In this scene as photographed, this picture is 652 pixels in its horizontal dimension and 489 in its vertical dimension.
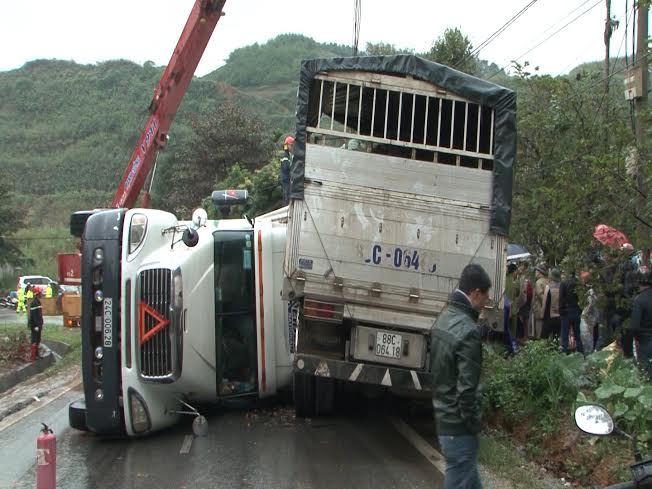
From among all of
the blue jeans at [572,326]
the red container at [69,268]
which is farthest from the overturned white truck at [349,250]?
the red container at [69,268]

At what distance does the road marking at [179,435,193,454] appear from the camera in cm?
849

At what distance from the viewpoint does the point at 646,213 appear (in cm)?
1035

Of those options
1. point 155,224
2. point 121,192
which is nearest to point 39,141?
point 121,192

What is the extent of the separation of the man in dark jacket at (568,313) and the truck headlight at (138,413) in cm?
689

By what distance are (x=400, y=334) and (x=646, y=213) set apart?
425cm

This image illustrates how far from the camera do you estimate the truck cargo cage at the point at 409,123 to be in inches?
328

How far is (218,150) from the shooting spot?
127 feet

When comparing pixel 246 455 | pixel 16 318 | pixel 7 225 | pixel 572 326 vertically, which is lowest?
pixel 16 318

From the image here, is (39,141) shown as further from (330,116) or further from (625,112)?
(330,116)

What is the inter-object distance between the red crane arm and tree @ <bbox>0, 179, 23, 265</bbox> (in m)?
35.2

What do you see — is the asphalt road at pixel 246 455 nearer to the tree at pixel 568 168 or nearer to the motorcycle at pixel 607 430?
the motorcycle at pixel 607 430

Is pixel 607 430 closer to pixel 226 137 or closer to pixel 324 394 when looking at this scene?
pixel 324 394

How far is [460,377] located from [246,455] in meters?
4.33

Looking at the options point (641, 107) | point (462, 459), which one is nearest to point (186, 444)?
point (462, 459)
